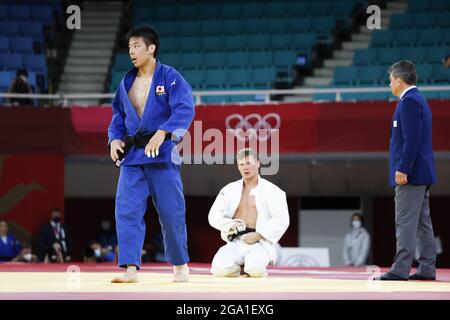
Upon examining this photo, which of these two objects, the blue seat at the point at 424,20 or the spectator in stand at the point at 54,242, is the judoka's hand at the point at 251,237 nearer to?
the spectator in stand at the point at 54,242

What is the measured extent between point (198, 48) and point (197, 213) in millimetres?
3273

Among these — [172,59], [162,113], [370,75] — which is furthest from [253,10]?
[162,113]

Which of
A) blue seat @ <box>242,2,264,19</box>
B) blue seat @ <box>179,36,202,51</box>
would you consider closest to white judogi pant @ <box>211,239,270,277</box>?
blue seat @ <box>179,36,202,51</box>

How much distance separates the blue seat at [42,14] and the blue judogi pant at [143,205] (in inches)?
510

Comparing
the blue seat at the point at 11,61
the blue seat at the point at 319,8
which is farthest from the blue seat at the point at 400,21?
the blue seat at the point at 11,61

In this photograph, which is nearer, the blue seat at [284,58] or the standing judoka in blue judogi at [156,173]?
the standing judoka in blue judogi at [156,173]

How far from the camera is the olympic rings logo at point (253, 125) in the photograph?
1323 centimetres

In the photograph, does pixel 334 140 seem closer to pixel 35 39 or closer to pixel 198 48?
pixel 198 48

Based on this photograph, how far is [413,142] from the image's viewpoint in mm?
6391

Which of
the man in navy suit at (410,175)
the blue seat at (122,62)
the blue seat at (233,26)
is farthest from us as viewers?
the blue seat at (233,26)

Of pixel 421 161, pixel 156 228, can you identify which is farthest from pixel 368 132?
pixel 421 161

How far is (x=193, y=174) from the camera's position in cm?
1619

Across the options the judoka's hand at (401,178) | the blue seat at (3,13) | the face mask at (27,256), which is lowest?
the face mask at (27,256)

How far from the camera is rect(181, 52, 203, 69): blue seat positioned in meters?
16.6
